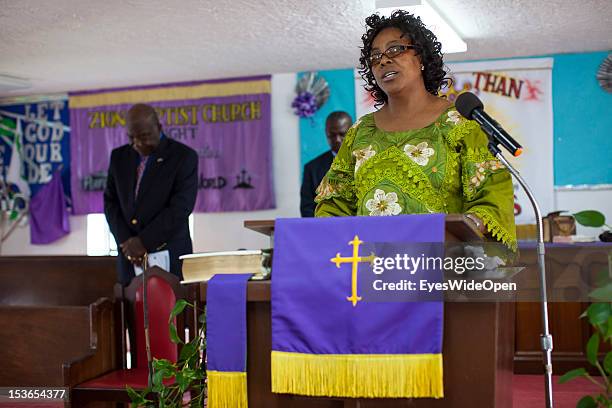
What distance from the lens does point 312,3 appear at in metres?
5.96

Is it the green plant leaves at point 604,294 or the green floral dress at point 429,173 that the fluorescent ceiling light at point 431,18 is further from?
the green plant leaves at point 604,294

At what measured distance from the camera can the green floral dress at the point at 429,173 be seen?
1.99 meters

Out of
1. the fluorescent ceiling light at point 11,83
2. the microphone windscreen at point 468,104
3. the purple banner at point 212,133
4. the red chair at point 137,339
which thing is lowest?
the red chair at point 137,339

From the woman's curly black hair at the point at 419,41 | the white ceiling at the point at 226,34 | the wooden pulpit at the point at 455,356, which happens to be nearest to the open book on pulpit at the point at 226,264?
the wooden pulpit at the point at 455,356

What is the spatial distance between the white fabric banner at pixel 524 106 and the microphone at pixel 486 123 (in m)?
6.17

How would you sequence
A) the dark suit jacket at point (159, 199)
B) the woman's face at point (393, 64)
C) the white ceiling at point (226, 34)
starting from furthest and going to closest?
1. the white ceiling at point (226, 34)
2. the dark suit jacket at point (159, 199)
3. the woman's face at point (393, 64)

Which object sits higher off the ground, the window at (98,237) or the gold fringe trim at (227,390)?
the window at (98,237)

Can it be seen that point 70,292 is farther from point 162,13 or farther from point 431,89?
point 431,89

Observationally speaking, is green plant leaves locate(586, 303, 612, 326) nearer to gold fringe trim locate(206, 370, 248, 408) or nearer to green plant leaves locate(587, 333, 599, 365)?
green plant leaves locate(587, 333, 599, 365)

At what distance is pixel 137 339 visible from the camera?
12.3 feet

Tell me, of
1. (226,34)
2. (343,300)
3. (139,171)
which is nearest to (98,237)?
(226,34)

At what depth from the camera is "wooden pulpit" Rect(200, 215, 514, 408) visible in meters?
1.65

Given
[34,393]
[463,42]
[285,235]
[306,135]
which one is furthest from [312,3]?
[285,235]

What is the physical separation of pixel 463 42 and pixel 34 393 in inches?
198
